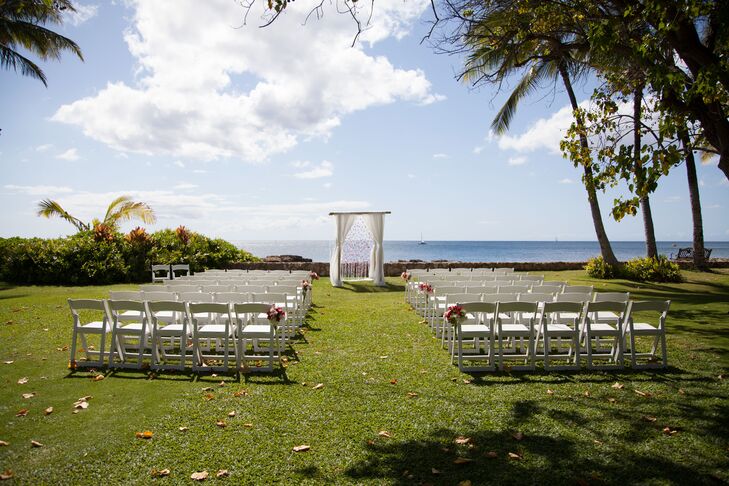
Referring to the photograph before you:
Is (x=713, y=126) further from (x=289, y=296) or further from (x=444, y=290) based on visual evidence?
(x=289, y=296)

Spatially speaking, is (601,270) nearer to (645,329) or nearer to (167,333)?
(645,329)

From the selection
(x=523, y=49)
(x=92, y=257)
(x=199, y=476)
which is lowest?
(x=199, y=476)

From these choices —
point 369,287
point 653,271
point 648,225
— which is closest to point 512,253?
point 648,225

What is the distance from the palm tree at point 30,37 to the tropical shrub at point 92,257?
6.45 meters

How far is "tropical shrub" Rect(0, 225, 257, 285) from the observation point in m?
15.7

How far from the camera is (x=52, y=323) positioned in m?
8.69

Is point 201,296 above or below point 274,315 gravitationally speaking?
above

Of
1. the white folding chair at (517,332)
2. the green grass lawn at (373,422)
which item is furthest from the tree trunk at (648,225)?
the white folding chair at (517,332)

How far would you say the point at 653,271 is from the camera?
16.1 metres

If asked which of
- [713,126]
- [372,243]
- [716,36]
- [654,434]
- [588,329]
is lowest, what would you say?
[654,434]

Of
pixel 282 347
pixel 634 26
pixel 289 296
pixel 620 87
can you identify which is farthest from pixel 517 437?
pixel 634 26

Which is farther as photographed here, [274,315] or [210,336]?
[210,336]

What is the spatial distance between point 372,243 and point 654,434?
490 inches

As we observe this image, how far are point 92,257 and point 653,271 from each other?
19.5 metres
